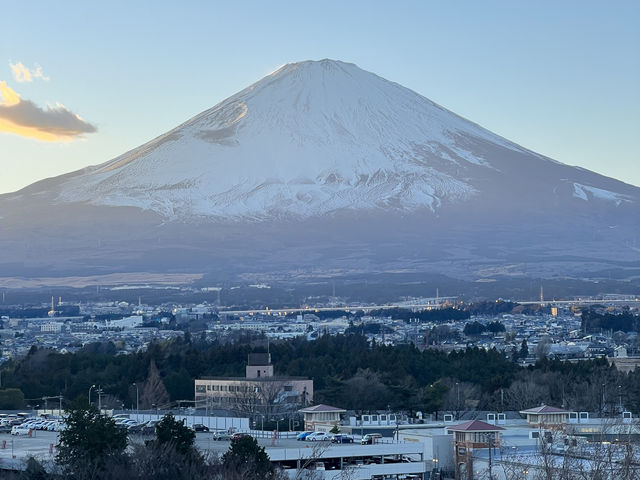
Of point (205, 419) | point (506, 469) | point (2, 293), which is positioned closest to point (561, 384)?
point (205, 419)

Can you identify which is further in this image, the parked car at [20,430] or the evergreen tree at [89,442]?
the parked car at [20,430]

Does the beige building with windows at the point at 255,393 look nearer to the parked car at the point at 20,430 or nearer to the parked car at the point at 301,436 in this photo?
the parked car at the point at 20,430

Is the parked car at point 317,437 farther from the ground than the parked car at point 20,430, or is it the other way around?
the parked car at point 20,430

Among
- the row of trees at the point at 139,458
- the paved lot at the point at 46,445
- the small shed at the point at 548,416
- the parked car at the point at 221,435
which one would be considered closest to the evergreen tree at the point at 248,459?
the row of trees at the point at 139,458

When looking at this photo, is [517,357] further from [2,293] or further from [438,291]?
[2,293]

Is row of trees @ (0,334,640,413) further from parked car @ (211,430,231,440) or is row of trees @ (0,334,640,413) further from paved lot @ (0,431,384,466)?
paved lot @ (0,431,384,466)

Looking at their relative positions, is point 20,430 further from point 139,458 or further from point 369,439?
point 139,458

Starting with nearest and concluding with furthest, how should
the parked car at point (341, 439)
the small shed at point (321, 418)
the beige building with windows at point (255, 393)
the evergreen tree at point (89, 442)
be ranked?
1. the evergreen tree at point (89, 442)
2. the parked car at point (341, 439)
3. the small shed at point (321, 418)
4. the beige building with windows at point (255, 393)

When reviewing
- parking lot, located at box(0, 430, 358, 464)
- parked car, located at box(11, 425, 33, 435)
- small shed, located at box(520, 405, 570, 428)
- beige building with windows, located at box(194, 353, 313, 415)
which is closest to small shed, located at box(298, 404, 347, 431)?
parking lot, located at box(0, 430, 358, 464)
